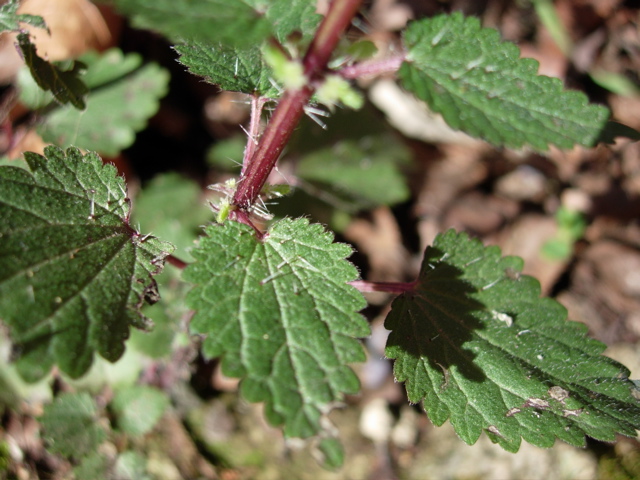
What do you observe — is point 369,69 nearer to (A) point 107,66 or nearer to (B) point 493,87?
(B) point 493,87

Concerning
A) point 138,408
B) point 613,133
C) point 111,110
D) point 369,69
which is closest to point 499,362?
point 613,133

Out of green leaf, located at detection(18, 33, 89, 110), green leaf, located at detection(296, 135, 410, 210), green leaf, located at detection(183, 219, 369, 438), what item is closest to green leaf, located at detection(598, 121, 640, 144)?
green leaf, located at detection(183, 219, 369, 438)

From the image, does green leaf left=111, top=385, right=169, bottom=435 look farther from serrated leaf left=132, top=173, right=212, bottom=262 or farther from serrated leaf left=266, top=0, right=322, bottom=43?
serrated leaf left=266, top=0, right=322, bottom=43

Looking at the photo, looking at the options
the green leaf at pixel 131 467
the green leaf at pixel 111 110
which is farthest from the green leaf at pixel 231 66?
the green leaf at pixel 131 467

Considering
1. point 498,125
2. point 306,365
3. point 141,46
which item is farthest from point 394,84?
point 306,365

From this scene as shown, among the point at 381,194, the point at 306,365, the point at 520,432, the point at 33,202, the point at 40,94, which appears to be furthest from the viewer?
the point at 381,194

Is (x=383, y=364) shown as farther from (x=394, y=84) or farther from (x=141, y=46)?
(x=141, y=46)
